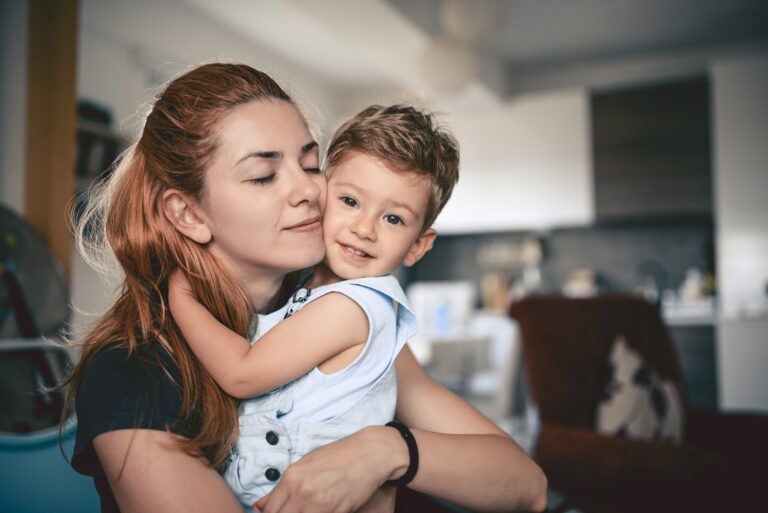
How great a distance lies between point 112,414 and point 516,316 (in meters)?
1.75

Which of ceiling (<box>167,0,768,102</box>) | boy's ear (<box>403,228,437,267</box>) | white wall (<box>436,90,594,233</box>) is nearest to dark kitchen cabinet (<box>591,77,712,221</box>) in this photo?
white wall (<box>436,90,594,233</box>)

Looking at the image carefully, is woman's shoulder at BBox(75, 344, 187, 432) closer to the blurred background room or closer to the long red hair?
the long red hair

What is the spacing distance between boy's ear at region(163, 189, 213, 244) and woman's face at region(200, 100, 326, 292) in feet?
0.05

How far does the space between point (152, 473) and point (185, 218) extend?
0.41 metres

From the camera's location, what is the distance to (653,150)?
5.08m

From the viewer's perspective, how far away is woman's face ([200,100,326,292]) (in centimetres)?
97

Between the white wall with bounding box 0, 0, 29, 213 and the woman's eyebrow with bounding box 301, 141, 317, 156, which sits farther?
the white wall with bounding box 0, 0, 29, 213

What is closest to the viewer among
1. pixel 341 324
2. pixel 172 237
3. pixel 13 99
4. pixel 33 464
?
pixel 341 324

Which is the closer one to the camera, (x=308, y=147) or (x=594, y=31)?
(x=308, y=147)

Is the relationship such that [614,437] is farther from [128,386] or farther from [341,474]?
[128,386]

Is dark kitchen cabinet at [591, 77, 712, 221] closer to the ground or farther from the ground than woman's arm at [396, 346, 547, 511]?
farther from the ground

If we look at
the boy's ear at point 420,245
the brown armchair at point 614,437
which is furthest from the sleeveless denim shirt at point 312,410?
the brown armchair at point 614,437

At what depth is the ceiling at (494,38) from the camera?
11.8 feet

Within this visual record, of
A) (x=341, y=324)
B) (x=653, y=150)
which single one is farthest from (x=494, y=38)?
(x=341, y=324)
